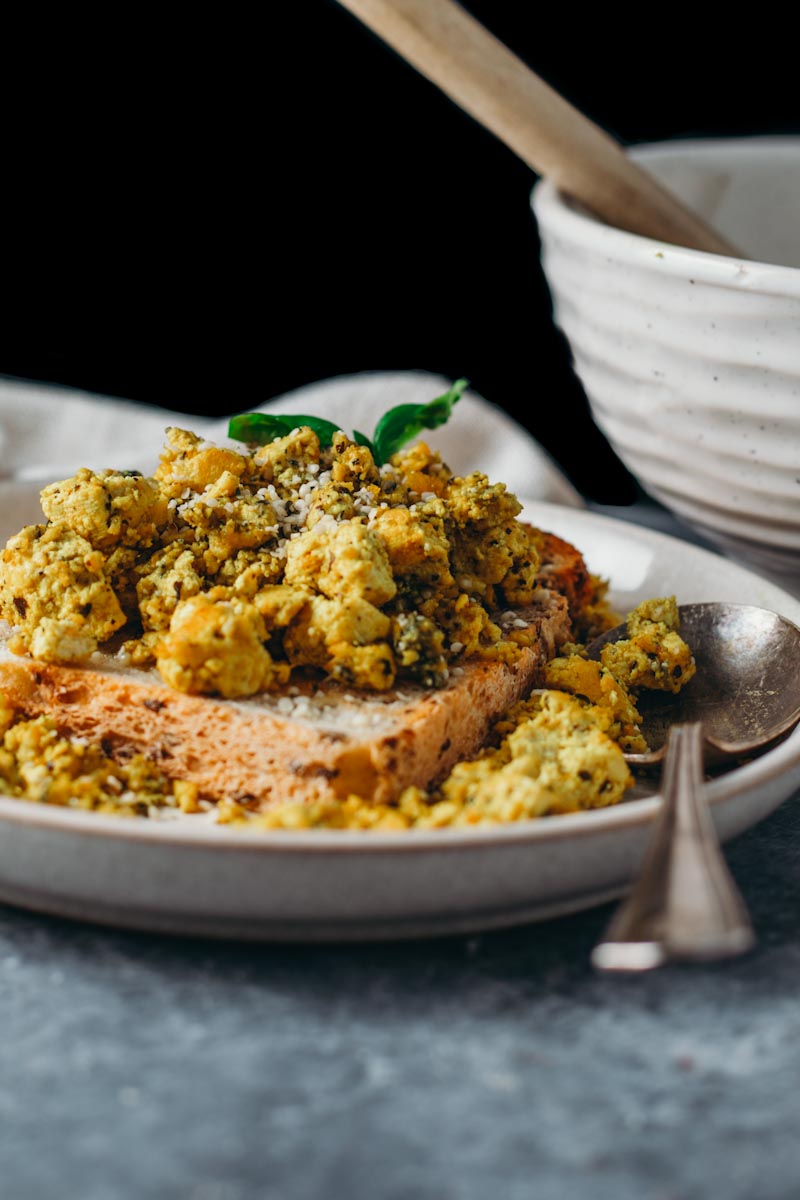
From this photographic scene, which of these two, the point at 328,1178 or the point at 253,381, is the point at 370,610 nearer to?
the point at 328,1178

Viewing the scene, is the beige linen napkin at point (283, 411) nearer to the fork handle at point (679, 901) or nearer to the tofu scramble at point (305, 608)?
the tofu scramble at point (305, 608)

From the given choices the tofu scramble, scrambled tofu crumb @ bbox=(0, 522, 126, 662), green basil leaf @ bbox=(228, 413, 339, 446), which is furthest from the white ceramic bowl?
scrambled tofu crumb @ bbox=(0, 522, 126, 662)

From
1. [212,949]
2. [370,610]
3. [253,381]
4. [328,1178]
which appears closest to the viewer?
[328,1178]

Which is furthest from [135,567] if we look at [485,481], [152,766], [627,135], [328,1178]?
[627,135]

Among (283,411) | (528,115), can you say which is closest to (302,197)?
(283,411)

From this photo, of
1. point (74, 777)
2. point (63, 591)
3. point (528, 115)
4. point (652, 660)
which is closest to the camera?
point (74, 777)

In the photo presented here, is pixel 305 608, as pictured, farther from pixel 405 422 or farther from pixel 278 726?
pixel 405 422
